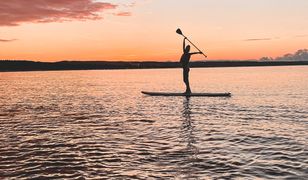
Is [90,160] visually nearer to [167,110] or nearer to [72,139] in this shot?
[72,139]

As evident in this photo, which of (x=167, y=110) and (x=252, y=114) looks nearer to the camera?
(x=252, y=114)

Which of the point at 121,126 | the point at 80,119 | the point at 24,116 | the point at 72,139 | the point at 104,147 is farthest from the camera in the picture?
the point at 24,116

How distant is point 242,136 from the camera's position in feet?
52.8

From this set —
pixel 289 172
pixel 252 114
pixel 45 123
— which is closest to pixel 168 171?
pixel 289 172

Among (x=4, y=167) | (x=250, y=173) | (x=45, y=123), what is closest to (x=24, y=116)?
(x=45, y=123)

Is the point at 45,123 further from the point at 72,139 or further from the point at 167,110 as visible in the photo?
the point at 167,110

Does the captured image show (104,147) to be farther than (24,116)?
No

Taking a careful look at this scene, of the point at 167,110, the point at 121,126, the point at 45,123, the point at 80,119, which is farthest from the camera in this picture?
the point at 167,110

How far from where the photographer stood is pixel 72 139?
16031 millimetres

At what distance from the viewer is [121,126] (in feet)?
64.2

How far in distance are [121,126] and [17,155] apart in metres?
7.29

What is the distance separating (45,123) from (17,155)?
8.27 metres

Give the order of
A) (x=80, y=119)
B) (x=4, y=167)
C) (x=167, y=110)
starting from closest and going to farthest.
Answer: (x=4, y=167), (x=80, y=119), (x=167, y=110)

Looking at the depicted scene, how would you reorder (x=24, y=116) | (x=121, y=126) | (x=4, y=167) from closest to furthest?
(x=4, y=167)
(x=121, y=126)
(x=24, y=116)
